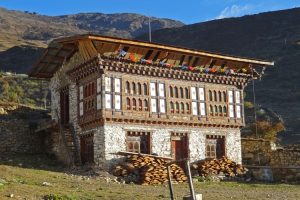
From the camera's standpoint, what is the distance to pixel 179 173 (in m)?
30.5

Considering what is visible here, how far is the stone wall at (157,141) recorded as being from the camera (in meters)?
30.6

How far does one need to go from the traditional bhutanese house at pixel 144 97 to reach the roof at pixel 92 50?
2.4 inches

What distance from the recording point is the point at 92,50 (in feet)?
102

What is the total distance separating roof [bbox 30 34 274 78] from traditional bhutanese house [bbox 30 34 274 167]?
2.4 inches

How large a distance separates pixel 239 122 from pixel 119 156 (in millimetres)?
11143

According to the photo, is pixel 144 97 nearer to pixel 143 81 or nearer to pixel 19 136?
pixel 143 81

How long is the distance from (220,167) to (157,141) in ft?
15.9

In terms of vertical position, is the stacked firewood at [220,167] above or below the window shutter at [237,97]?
below

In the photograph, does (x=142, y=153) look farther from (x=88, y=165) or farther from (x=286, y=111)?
(x=286, y=111)

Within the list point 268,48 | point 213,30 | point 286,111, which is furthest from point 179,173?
point 213,30

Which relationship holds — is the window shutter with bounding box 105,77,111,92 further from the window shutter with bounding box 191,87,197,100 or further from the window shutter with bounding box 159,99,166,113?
the window shutter with bounding box 191,87,197,100

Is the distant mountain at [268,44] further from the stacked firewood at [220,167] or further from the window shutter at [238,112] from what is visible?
the stacked firewood at [220,167]

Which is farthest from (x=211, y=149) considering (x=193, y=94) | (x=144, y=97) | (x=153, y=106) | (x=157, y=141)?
(x=144, y=97)

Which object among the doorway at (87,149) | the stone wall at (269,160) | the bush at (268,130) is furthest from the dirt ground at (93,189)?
the bush at (268,130)
